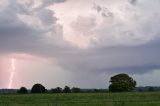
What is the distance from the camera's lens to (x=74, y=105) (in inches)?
1551

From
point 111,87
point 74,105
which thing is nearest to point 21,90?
point 111,87

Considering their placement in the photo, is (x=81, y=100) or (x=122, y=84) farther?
(x=122, y=84)

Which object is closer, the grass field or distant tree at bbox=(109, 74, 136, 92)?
the grass field

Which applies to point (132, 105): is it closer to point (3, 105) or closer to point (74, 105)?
point (74, 105)

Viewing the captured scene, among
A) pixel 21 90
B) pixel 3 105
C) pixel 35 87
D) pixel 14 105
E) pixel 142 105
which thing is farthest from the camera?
pixel 21 90

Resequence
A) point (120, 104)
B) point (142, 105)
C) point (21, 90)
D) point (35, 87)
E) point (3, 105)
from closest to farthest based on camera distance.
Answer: point (120, 104), point (3, 105), point (142, 105), point (35, 87), point (21, 90)

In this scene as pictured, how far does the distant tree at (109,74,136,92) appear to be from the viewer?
109688 mm

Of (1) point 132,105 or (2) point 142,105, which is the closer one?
(1) point 132,105

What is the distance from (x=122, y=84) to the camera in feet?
362

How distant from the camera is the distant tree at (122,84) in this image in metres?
110

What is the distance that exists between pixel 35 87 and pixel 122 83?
21.5 meters

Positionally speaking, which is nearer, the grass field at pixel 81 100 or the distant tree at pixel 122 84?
the grass field at pixel 81 100

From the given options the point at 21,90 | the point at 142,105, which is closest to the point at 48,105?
the point at 142,105

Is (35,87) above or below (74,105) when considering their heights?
above
